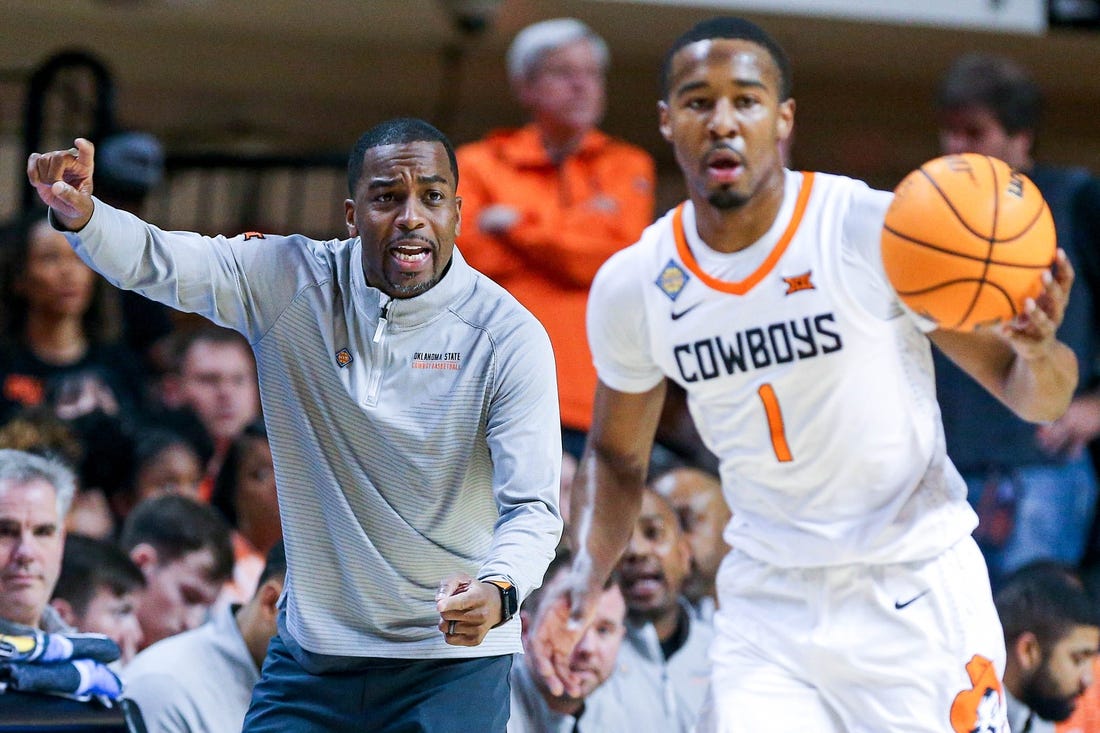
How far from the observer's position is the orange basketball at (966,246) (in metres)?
3.43

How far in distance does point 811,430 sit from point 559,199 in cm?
257

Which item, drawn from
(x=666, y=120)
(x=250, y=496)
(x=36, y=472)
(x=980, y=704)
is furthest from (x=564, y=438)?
(x=980, y=704)

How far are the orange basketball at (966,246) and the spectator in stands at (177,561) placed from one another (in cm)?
258

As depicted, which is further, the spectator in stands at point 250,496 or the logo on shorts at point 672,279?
the spectator in stands at point 250,496

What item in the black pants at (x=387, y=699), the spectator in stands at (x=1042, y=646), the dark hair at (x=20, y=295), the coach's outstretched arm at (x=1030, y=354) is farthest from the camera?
the dark hair at (x=20, y=295)

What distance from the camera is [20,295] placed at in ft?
19.0

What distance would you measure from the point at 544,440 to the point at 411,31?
6.50 meters

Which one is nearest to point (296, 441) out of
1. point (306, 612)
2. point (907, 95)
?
point (306, 612)

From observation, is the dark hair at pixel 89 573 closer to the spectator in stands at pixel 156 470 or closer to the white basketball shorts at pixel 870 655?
the spectator in stands at pixel 156 470

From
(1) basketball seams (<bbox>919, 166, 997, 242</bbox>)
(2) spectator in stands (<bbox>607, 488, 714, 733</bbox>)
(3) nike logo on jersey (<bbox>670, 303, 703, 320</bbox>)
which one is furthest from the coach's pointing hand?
(2) spectator in stands (<bbox>607, 488, 714, 733</bbox>)

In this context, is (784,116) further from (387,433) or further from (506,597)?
(506,597)

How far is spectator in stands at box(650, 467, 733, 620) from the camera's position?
573 centimetres

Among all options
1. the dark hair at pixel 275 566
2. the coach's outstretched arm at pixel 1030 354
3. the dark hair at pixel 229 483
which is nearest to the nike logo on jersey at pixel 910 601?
the coach's outstretched arm at pixel 1030 354

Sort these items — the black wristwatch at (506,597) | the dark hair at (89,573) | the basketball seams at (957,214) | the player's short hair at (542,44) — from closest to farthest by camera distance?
the black wristwatch at (506,597) < the basketball seams at (957,214) < the dark hair at (89,573) < the player's short hair at (542,44)
